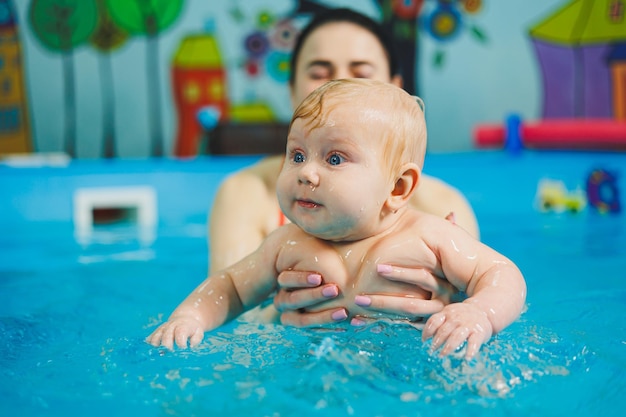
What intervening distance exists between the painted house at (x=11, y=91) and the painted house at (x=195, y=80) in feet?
4.84

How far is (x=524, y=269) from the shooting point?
305 centimetres

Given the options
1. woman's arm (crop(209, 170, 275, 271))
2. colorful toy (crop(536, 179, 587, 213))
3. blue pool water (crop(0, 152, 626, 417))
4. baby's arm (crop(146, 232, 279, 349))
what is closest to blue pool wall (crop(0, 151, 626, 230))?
colorful toy (crop(536, 179, 587, 213))

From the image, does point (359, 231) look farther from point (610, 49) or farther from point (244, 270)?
point (610, 49)

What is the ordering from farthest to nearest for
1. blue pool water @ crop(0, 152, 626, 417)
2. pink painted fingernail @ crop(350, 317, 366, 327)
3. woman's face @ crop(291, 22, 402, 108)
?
woman's face @ crop(291, 22, 402, 108), pink painted fingernail @ crop(350, 317, 366, 327), blue pool water @ crop(0, 152, 626, 417)

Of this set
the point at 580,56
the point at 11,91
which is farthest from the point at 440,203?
the point at 11,91

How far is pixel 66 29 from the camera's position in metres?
7.11

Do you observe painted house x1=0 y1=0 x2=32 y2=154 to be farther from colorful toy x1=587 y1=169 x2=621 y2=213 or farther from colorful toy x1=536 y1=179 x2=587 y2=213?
colorful toy x1=587 y1=169 x2=621 y2=213

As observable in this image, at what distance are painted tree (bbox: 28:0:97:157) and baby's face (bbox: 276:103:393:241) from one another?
6.08 meters

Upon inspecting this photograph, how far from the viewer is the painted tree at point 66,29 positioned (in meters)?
7.07

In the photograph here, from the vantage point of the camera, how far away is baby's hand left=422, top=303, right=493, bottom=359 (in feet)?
4.47

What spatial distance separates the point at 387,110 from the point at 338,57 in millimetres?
901

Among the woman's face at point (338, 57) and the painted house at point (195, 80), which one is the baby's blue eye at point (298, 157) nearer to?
the woman's face at point (338, 57)

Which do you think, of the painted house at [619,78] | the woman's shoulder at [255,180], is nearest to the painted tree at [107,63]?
the woman's shoulder at [255,180]

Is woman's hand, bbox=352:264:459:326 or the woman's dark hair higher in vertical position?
the woman's dark hair
